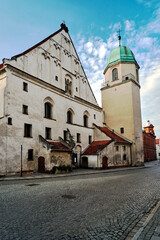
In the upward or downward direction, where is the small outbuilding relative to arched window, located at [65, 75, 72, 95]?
downward

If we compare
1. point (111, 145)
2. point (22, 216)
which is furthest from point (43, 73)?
point (22, 216)

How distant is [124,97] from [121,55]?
32.7 ft

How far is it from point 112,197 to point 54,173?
A: 13.2m

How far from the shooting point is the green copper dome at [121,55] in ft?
133

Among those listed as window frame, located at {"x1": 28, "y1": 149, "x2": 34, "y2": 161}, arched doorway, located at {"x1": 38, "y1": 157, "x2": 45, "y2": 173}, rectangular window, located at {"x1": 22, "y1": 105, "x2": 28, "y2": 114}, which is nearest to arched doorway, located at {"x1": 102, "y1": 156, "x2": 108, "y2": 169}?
arched doorway, located at {"x1": 38, "y1": 157, "x2": 45, "y2": 173}

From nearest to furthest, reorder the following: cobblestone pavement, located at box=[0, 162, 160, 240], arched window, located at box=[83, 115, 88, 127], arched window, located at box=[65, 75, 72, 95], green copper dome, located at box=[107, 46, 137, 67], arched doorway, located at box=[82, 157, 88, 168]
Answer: cobblestone pavement, located at box=[0, 162, 160, 240] < arched doorway, located at box=[82, 157, 88, 168] < arched window, located at box=[65, 75, 72, 95] < arched window, located at box=[83, 115, 88, 127] < green copper dome, located at box=[107, 46, 137, 67]

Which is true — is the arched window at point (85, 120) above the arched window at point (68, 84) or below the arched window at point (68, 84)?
below

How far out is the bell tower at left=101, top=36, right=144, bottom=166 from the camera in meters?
36.5

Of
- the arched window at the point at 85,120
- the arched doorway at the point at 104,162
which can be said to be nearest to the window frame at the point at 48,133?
the arched doorway at the point at 104,162

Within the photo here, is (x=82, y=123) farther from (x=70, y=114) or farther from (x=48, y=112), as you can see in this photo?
(x=48, y=112)

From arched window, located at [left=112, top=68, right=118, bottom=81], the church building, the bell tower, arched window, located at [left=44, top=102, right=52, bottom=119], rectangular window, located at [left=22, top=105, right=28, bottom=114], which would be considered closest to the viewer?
the church building

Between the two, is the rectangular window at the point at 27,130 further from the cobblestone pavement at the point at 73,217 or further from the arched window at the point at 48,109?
the cobblestone pavement at the point at 73,217

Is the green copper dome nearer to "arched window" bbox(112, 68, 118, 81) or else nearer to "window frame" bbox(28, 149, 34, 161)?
"arched window" bbox(112, 68, 118, 81)

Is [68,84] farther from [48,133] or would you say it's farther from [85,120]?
[48,133]
